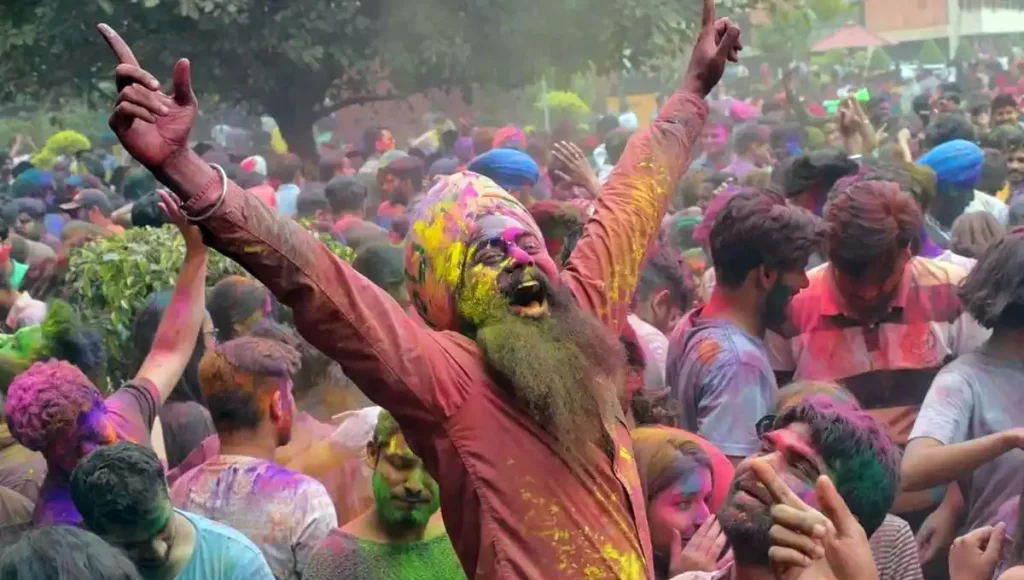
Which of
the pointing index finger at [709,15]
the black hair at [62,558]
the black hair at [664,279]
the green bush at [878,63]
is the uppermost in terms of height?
the pointing index finger at [709,15]

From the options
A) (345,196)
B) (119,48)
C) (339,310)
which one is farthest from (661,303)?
(345,196)

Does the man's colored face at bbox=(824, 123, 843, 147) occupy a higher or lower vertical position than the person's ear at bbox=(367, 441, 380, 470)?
lower

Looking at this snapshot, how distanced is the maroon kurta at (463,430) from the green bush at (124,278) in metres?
3.74

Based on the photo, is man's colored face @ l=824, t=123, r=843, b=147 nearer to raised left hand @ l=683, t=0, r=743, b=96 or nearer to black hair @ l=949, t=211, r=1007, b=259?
black hair @ l=949, t=211, r=1007, b=259

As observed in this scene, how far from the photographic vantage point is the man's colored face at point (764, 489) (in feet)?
9.72

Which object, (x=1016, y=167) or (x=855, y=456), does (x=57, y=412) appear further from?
(x=1016, y=167)

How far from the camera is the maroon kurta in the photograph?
257 cm

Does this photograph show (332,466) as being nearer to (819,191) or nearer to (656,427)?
(656,427)

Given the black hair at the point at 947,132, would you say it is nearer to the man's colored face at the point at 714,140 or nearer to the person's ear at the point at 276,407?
the man's colored face at the point at 714,140

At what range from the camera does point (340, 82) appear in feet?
55.1

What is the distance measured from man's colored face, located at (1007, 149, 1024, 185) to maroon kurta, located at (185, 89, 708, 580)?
20.2 ft

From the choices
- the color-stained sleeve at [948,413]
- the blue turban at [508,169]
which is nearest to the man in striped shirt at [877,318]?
the color-stained sleeve at [948,413]

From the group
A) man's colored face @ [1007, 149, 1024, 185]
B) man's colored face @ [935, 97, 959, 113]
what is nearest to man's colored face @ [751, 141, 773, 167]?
man's colored face @ [935, 97, 959, 113]

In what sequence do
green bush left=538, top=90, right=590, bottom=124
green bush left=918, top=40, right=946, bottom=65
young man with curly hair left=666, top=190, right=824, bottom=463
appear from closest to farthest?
1. young man with curly hair left=666, top=190, right=824, bottom=463
2. green bush left=538, top=90, right=590, bottom=124
3. green bush left=918, top=40, right=946, bottom=65
